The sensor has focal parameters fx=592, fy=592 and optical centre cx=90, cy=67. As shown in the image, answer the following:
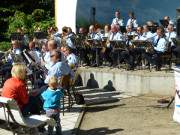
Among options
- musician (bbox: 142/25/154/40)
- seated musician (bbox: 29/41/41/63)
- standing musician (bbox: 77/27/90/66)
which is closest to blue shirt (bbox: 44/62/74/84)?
seated musician (bbox: 29/41/41/63)

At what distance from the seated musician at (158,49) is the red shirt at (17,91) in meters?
7.78

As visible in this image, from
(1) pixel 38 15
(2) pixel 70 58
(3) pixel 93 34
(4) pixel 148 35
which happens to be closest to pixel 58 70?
(2) pixel 70 58

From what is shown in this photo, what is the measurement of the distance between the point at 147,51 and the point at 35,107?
7.45m

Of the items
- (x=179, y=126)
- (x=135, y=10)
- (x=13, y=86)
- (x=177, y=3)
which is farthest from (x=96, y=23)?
(x=13, y=86)

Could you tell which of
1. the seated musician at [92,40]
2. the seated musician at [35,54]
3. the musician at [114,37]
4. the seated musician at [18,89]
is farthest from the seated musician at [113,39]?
the seated musician at [18,89]

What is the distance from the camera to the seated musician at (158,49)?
17.8 m

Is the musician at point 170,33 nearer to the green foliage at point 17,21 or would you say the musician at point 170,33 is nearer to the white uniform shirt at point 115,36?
the white uniform shirt at point 115,36

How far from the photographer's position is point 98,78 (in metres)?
18.5

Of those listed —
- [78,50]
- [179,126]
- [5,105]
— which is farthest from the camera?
[78,50]

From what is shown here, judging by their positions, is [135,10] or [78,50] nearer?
[78,50]

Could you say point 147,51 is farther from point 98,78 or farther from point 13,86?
point 13,86

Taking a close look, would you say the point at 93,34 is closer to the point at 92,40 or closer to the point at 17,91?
the point at 92,40

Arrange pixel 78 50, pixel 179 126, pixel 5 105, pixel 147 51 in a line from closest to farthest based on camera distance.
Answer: pixel 5 105, pixel 179 126, pixel 147 51, pixel 78 50

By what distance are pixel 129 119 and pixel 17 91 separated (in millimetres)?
3459
